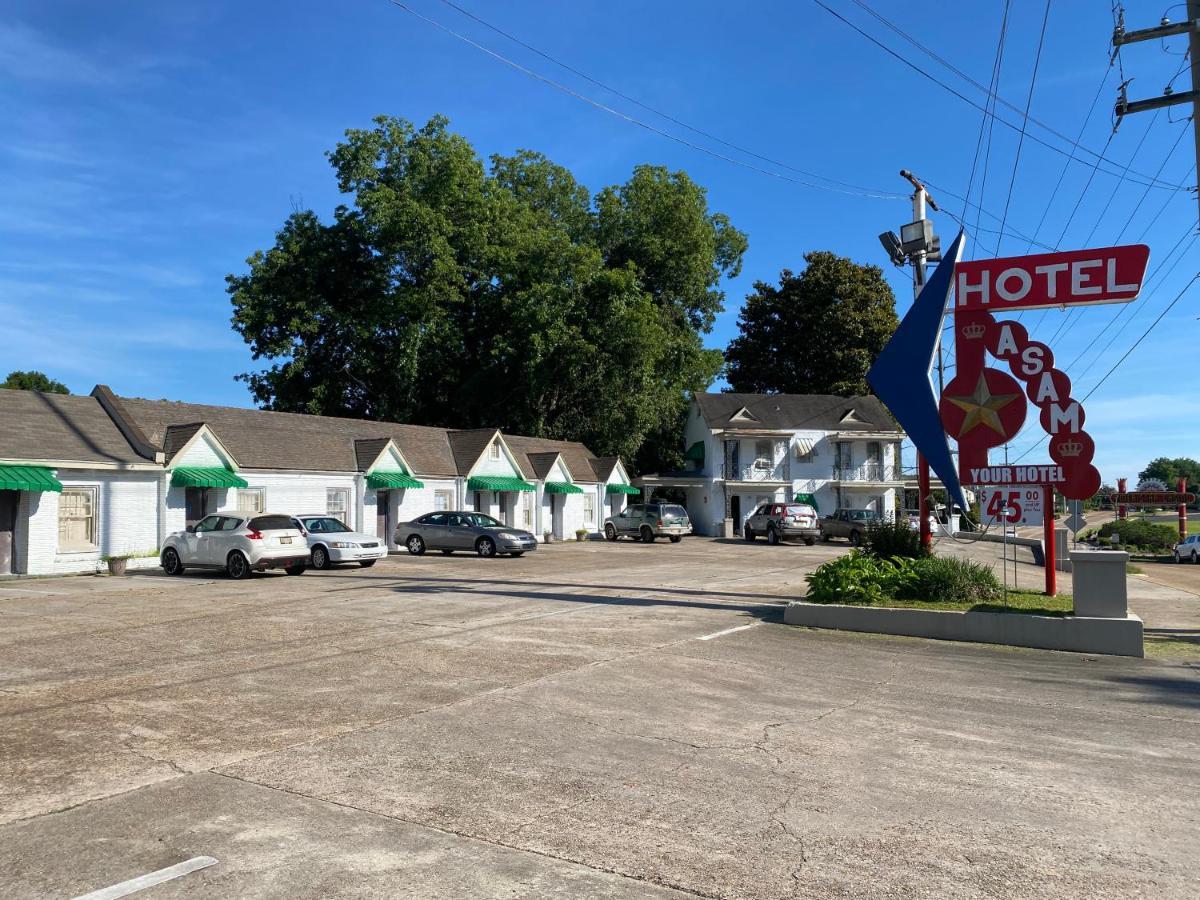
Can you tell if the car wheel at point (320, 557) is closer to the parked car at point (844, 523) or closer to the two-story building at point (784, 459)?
the parked car at point (844, 523)

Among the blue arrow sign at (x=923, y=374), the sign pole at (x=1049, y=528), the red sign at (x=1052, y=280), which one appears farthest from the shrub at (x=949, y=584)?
the red sign at (x=1052, y=280)

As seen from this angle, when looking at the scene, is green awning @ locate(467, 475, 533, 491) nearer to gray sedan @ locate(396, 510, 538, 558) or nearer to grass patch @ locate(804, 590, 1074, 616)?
gray sedan @ locate(396, 510, 538, 558)

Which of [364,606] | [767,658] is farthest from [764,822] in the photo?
[364,606]

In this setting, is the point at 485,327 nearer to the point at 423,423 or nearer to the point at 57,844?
the point at 423,423

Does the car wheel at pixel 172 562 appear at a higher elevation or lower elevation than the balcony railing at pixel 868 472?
lower

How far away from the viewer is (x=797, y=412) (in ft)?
182

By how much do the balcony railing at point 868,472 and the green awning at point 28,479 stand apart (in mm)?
43184

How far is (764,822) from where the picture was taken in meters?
5.27

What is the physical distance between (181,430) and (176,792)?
2229 centimetres

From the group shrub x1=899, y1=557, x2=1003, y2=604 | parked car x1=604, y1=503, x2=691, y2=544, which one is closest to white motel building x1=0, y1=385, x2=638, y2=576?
parked car x1=604, y1=503, x2=691, y2=544

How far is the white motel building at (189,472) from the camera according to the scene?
21969 millimetres

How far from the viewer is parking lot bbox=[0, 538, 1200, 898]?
456 cm

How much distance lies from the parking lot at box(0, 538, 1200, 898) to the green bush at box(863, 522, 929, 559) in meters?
4.54

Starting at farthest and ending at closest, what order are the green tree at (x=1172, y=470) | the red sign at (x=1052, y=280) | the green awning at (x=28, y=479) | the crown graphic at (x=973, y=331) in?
the green tree at (x=1172, y=470) → the green awning at (x=28, y=479) → the crown graphic at (x=973, y=331) → the red sign at (x=1052, y=280)
